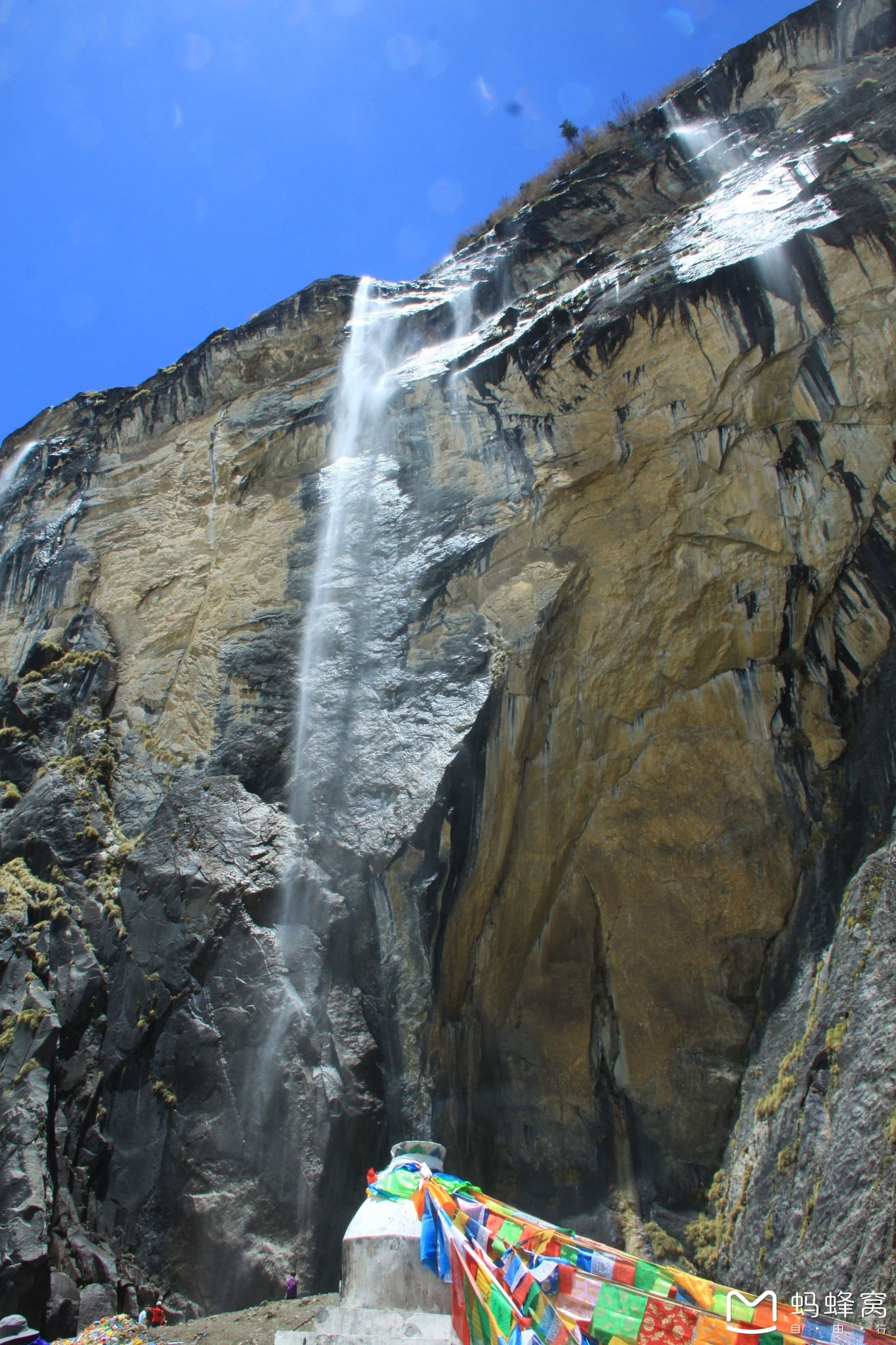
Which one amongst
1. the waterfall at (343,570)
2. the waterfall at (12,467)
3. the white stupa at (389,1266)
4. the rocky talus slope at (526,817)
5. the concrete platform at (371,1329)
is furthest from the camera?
the waterfall at (12,467)

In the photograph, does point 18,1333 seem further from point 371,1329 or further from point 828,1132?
point 828,1132

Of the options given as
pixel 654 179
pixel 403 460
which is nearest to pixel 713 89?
pixel 654 179

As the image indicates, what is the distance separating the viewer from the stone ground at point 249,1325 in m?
8.26

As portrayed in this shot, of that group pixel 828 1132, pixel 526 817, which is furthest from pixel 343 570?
pixel 828 1132

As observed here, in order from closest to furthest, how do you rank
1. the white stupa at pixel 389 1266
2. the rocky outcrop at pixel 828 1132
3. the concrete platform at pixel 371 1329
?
1. the rocky outcrop at pixel 828 1132
2. the concrete platform at pixel 371 1329
3. the white stupa at pixel 389 1266

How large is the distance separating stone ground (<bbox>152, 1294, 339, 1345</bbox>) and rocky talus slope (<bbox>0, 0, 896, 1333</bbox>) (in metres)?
0.41

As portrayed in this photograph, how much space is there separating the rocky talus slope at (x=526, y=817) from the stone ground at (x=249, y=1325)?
410 mm

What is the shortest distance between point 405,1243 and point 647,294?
1261 cm

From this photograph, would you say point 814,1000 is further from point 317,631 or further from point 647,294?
point 647,294

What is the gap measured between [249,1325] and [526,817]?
258 inches

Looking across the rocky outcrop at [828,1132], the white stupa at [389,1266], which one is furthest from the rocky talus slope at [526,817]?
the white stupa at [389,1266]

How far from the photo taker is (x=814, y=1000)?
9.52 m

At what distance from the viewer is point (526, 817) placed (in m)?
12.4

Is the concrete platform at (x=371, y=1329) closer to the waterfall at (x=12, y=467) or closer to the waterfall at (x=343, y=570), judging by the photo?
the waterfall at (x=343, y=570)
